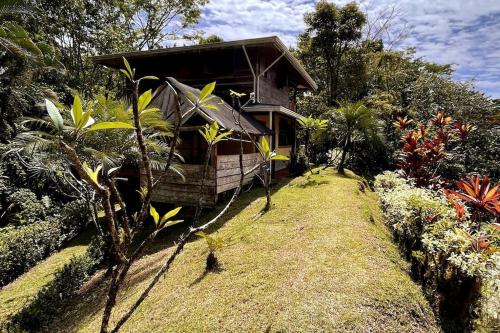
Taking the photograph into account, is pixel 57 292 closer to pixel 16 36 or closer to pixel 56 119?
pixel 56 119

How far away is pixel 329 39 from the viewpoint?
68.8ft

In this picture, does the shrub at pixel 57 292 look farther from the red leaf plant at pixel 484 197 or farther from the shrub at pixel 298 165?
the shrub at pixel 298 165

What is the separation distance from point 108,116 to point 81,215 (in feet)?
21.7

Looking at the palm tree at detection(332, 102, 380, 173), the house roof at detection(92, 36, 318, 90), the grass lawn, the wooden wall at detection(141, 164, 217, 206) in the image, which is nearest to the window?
the house roof at detection(92, 36, 318, 90)

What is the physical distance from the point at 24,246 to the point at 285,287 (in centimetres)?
805

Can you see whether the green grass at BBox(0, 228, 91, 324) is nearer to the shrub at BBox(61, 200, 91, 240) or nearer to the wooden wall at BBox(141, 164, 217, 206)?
the shrub at BBox(61, 200, 91, 240)

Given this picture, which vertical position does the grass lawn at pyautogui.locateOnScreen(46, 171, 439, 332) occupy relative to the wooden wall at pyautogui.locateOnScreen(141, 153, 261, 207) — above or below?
below

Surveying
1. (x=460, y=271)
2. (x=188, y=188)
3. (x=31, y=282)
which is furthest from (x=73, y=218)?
(x=460, y=271)

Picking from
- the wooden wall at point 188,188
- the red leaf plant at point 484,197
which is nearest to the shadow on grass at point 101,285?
the wooden wall at point 188,188

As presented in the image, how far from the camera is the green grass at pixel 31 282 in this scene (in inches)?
235

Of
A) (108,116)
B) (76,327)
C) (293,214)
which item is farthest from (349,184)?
(76,327)

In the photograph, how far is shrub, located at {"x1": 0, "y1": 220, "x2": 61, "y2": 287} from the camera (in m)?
7.55

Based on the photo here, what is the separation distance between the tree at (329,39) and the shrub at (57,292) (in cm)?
1754

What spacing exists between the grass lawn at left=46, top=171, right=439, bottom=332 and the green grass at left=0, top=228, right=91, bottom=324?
121cm
